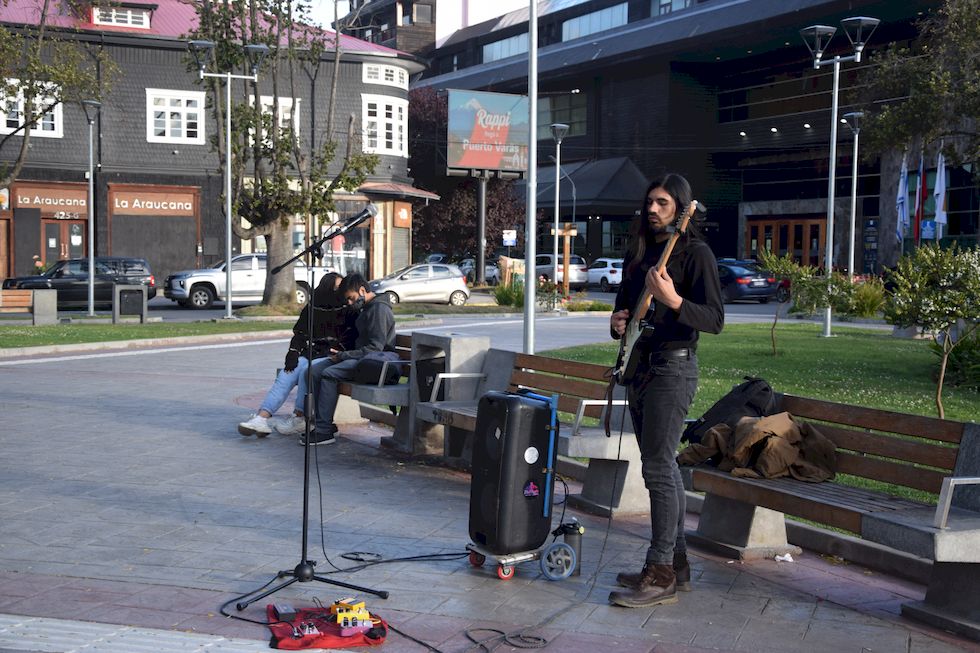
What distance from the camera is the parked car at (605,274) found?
50844mm

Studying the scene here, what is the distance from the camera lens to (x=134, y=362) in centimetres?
1703

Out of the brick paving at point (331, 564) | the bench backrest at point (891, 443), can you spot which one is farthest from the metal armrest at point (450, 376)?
the bench backrest at point (891, 443)

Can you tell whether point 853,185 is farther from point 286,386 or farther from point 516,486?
point 516,486

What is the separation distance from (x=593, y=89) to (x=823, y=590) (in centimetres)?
5822

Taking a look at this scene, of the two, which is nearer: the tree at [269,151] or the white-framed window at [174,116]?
the tree at [269,151]

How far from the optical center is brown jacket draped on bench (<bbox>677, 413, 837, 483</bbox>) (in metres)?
5.97

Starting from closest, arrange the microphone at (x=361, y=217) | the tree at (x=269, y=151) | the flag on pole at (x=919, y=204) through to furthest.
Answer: the microphone at (x=361, y=217)
the tree at (x=269, y=151)
the flag on pole at (x=919, y=204)

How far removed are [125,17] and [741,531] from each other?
41452 mm

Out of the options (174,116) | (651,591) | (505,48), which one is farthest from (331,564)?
(505,48)

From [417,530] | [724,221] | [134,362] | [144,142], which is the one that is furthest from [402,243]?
[417,530]

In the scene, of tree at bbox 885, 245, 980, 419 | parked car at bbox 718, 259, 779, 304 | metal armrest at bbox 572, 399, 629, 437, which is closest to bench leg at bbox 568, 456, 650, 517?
metal armrest at bbox 572, 399, 629, 437

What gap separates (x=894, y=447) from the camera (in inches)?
220

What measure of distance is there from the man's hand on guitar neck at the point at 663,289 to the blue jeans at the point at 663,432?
352 millimetres

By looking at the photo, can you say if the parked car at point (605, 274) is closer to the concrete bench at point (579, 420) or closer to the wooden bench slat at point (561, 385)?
the concrete bench at point (579, 420)
